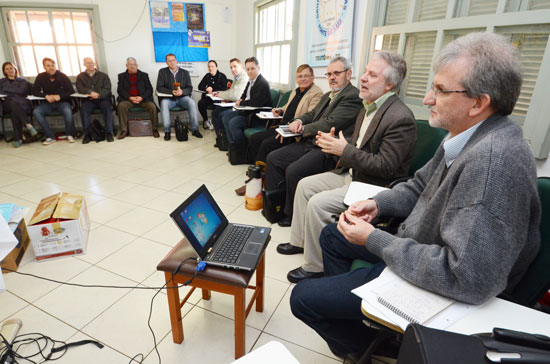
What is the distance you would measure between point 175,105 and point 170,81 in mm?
457

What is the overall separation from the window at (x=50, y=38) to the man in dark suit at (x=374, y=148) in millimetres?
5471

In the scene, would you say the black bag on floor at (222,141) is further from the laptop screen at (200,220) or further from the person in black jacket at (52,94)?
the laptop screen at (200,220)

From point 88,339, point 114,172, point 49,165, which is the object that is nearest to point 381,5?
→ point 88,339

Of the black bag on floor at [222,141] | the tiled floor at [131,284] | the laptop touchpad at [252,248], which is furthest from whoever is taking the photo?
the black bag on floor at [222,141]

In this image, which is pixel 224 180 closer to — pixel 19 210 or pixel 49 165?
pixel 19 210

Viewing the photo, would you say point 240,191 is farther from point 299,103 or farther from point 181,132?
point 181,132

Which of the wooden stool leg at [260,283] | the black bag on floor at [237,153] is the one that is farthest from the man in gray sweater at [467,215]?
the black bag on floor at [237,153]

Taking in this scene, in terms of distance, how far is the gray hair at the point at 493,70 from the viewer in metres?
0.82

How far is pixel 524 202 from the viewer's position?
738 millimetres

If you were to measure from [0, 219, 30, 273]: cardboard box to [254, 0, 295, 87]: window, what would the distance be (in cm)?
327

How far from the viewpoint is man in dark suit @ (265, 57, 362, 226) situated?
228 centimetres

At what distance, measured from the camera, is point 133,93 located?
5.25 meters

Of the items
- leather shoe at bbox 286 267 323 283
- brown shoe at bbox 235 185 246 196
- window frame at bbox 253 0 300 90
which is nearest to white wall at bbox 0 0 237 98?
window frame at bbox 253 0 300 90

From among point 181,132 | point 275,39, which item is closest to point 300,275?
point 181,132
